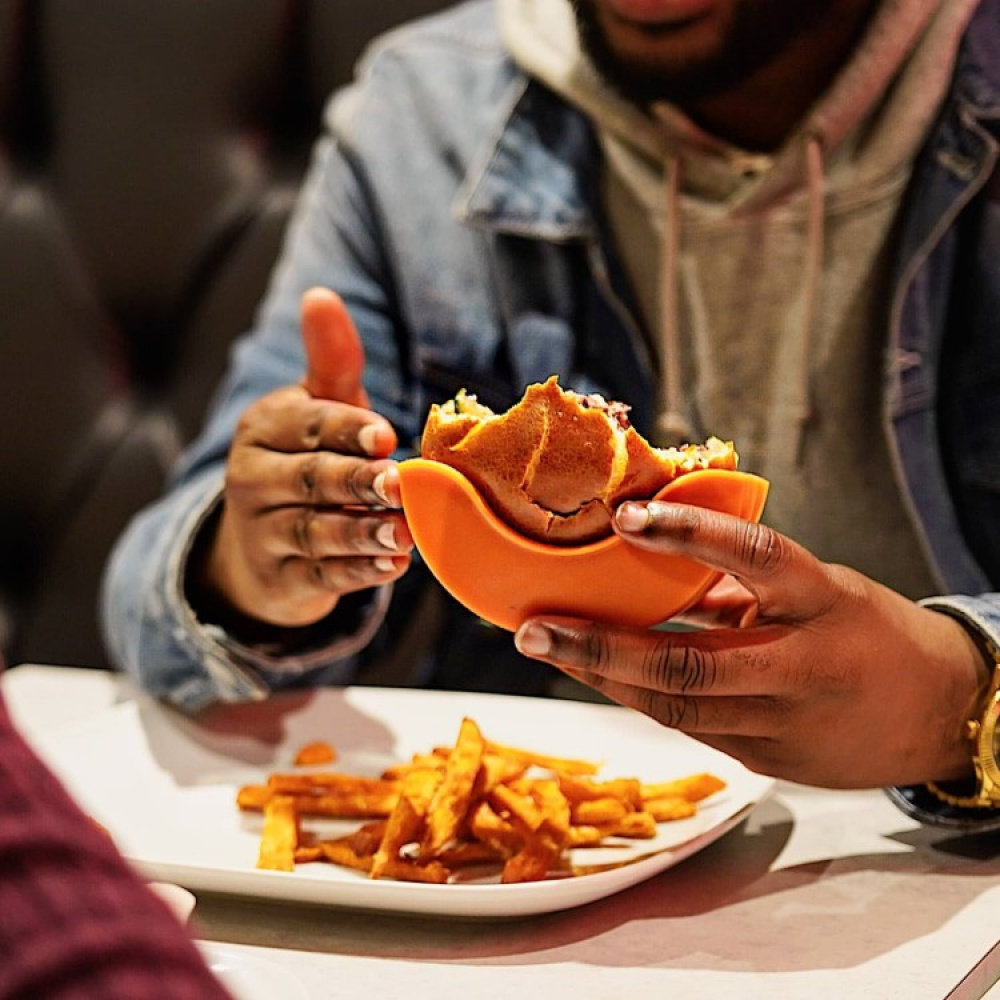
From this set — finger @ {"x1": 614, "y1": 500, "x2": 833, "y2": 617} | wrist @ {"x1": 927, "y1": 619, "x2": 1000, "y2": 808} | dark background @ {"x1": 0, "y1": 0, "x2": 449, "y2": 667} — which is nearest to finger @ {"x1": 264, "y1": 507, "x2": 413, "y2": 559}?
finger @ {"x1": 614, "y1": 500, "x2": 833, "y2": 617}

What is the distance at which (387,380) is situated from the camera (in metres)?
1.42

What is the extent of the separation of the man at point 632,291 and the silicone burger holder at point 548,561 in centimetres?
24

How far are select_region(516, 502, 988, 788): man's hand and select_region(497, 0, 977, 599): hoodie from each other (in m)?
0.43

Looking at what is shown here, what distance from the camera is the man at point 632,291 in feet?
3.78

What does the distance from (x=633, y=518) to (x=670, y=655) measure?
97mm

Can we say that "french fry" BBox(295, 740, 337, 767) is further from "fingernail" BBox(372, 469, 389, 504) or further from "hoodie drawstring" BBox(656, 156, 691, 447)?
"hoodie drawstring" BBox(656, 156, 691, 447)

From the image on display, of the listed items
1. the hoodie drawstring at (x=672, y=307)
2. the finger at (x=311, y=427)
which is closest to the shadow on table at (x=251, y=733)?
the finger at (x=311, y=427)

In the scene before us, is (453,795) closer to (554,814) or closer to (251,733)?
(554,814)

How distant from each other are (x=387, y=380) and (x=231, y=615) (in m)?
0.35

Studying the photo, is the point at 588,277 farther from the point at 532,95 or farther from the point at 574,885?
the point at 574,885

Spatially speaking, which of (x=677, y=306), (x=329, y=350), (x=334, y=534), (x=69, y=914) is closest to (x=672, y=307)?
(x=677, y=306)

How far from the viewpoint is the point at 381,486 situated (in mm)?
856

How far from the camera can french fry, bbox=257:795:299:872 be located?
2.60 ft

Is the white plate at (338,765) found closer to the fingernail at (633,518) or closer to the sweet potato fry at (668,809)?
the sweet potato fry at (668,809)
